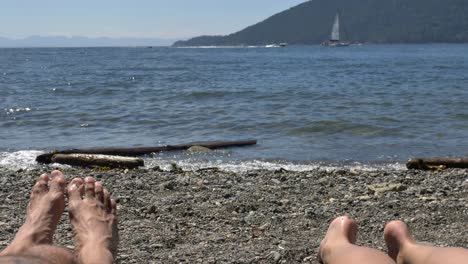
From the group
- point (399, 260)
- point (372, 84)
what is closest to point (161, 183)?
point (399, 260)

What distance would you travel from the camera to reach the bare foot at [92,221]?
311cm

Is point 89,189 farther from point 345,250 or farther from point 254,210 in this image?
point 345,250

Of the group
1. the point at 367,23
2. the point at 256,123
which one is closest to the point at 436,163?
the point at 256,123

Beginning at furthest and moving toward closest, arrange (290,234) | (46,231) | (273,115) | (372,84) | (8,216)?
(372,84) → (273,115) → (8,216) → (290,234) → (46,231)

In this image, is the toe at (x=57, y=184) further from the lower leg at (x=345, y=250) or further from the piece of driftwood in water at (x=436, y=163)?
the piece of driftwood in water at (x=436, y=163)

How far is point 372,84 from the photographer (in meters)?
24.5

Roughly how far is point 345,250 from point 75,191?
1.87m

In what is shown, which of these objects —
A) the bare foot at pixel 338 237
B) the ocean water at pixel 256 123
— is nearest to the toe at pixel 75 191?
the bare foot at pixel 338 237

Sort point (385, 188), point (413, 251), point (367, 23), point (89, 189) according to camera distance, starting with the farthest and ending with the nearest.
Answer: point (367, 23), point (385, 188), point (89, 189), point (413, 251)

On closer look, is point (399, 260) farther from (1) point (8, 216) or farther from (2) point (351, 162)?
(2) point (351, 162)

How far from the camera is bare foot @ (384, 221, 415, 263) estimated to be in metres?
2.89

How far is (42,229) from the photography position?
3.18 meters

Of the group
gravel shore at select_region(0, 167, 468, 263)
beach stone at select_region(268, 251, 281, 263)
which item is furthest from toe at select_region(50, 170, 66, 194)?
beach stone at select_region(268, 251, 281, 263)

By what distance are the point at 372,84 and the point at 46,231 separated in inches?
883
